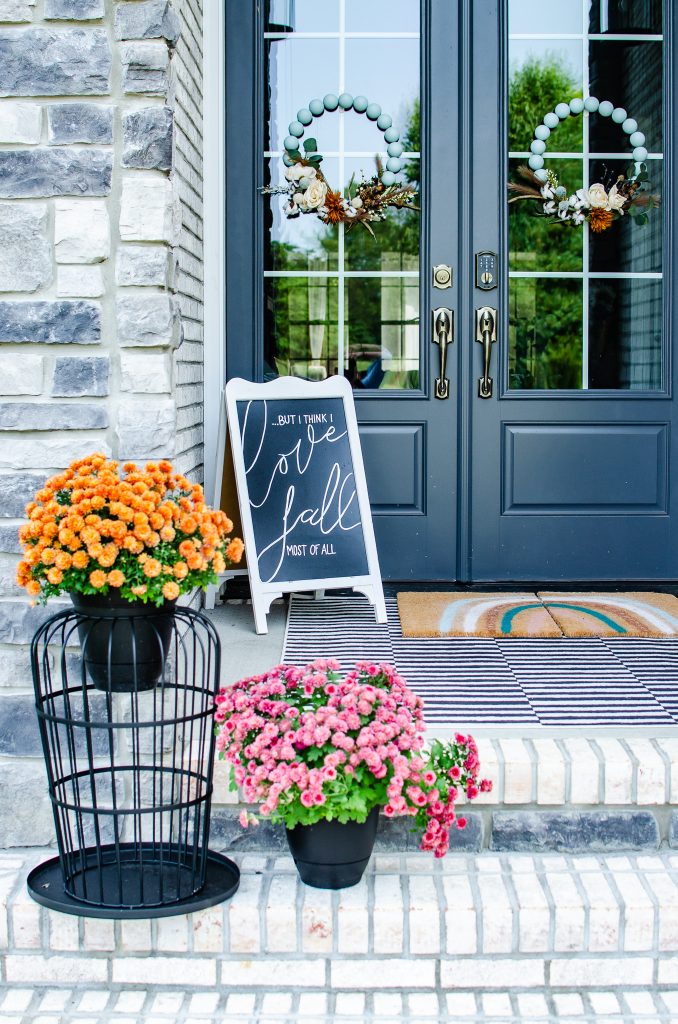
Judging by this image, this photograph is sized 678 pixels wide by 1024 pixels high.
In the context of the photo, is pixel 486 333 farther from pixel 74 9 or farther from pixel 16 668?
pixel 16 668

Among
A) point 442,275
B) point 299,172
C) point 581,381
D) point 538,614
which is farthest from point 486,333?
point 538,614

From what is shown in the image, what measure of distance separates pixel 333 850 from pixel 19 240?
4.64 ft

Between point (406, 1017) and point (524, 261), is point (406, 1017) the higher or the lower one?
the lower one

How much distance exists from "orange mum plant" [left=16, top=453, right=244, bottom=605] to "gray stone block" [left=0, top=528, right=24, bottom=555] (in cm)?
26

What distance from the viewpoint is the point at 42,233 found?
2.45 metres

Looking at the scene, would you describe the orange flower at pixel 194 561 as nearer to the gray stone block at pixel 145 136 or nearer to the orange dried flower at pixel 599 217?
the gray stone block at pixel 145 136

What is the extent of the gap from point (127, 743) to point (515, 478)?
74.1 inches

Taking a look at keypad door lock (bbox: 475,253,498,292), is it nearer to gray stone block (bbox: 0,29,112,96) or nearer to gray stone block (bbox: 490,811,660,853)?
gray stone block (bbox: 0,29,112,96)

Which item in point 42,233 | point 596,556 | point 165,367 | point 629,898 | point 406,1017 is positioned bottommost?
point 406,1017

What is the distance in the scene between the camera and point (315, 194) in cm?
380

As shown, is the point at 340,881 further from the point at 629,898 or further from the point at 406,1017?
the point at 629,898

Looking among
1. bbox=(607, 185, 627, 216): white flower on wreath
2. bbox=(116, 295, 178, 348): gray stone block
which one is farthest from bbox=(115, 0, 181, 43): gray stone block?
bbox=(607, 185, 627, 216): white flower on wreath

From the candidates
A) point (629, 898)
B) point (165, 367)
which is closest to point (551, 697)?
point (629, 898)

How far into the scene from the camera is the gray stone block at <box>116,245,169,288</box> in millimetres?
2465
